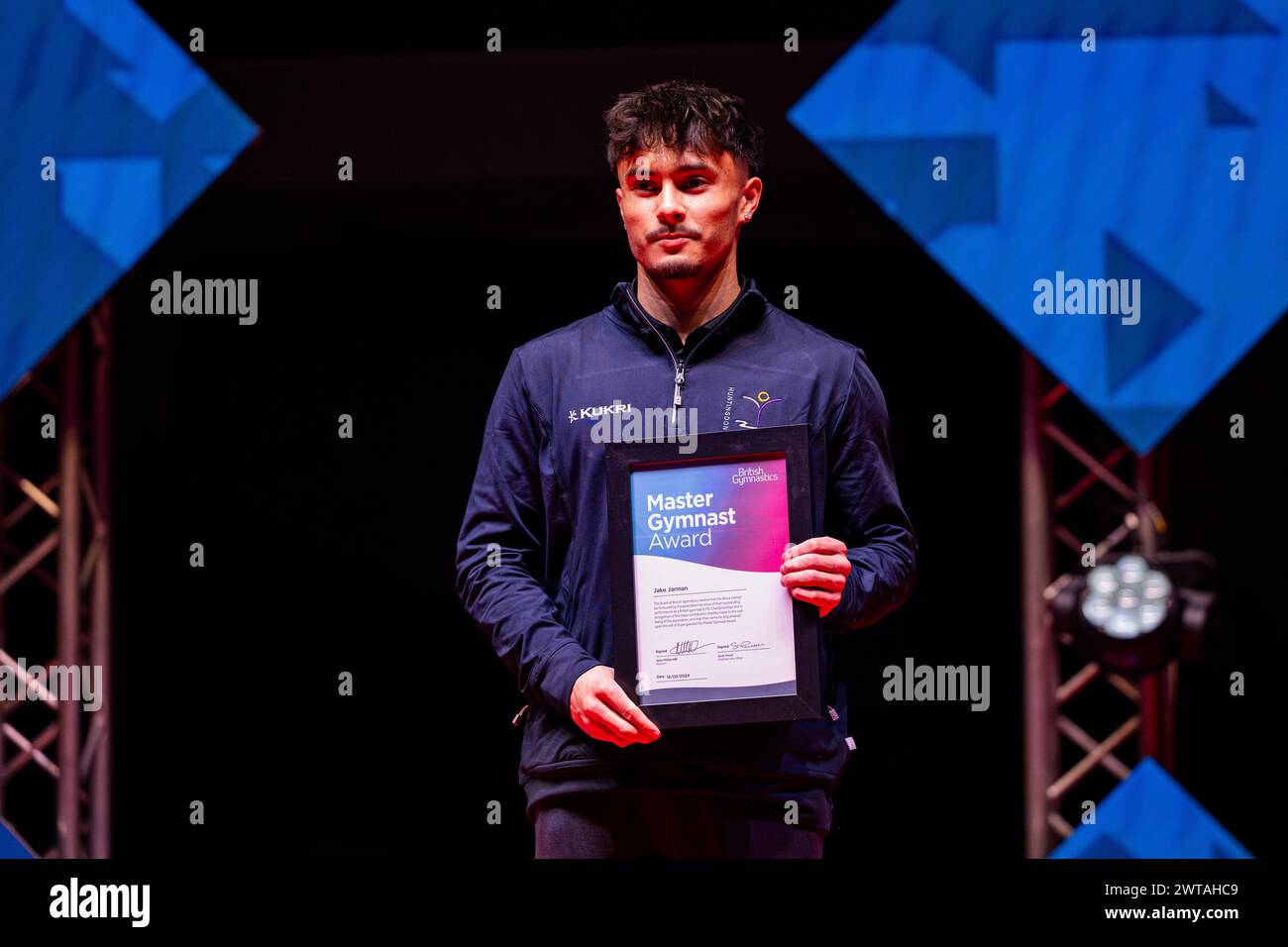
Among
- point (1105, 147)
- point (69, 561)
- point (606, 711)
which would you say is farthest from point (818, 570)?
point (69, 561)

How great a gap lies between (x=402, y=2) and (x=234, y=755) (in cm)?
203

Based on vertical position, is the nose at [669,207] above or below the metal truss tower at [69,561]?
above

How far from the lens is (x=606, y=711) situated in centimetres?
268

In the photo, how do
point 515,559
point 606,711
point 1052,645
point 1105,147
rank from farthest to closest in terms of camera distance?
point 1052,645, point 1105,147, point 515,559, point 606,711

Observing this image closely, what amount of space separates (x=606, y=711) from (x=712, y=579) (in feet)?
1.15

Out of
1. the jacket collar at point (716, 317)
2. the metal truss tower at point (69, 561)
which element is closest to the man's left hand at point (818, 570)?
the jacket collar at point (716, 317)

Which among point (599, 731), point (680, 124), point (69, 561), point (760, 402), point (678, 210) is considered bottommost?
point (599, 731)

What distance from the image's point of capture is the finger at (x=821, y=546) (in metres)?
2.77

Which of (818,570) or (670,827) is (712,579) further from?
(670,827)

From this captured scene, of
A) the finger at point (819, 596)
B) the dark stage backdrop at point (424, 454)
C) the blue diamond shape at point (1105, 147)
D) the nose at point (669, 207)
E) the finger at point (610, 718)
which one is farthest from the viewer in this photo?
the dark stage backdrop at point (424, 454)

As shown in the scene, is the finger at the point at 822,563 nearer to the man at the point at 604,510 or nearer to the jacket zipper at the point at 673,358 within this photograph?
the man at the point at 604,510

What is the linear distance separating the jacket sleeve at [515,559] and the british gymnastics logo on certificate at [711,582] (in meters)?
0.16

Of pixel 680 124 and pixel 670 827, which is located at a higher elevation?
pixel 680 124

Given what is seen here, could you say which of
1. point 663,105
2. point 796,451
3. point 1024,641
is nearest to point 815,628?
point 796,451
